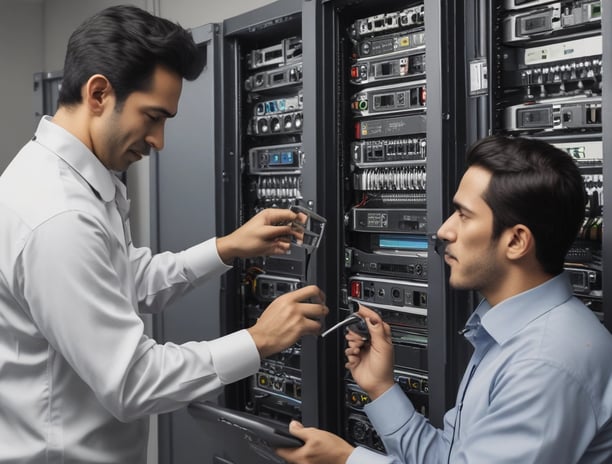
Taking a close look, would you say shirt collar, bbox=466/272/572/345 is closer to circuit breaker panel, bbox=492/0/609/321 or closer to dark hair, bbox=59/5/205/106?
circuit breaker panel, bbox=492/0/609/321

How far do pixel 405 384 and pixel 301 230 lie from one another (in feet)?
2.06

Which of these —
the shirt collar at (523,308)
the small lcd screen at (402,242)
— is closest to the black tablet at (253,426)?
the shirt collar at (523,308)

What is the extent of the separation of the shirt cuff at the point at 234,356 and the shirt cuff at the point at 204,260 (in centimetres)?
60

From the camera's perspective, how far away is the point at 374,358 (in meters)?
1.74

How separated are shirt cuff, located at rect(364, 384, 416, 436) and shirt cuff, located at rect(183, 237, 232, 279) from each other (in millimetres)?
706

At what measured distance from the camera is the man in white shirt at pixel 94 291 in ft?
4.47

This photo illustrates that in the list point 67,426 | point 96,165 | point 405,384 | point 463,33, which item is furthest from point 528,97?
point 67,426

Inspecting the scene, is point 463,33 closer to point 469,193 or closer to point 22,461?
point 469,193

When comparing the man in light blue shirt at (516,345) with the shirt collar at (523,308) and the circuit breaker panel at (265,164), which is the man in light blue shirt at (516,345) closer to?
the shirt collar at (523,308)

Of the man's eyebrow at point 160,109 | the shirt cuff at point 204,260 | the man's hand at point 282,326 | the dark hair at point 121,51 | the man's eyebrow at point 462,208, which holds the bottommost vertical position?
the man's hand at point 282,326

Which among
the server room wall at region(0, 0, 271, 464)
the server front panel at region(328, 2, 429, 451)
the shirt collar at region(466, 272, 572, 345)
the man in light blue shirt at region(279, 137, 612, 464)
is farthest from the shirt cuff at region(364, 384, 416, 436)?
the server room wall at region(0, 0, 271, 464)

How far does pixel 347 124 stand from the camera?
239 cm

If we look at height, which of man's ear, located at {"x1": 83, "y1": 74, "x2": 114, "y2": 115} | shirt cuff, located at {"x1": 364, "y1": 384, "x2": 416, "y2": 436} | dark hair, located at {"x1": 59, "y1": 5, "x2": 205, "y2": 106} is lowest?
shirt cuff, located at {"x1": 364, "y1": 384, "x2": 416, "y2": 436}

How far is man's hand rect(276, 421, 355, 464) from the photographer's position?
147cm
